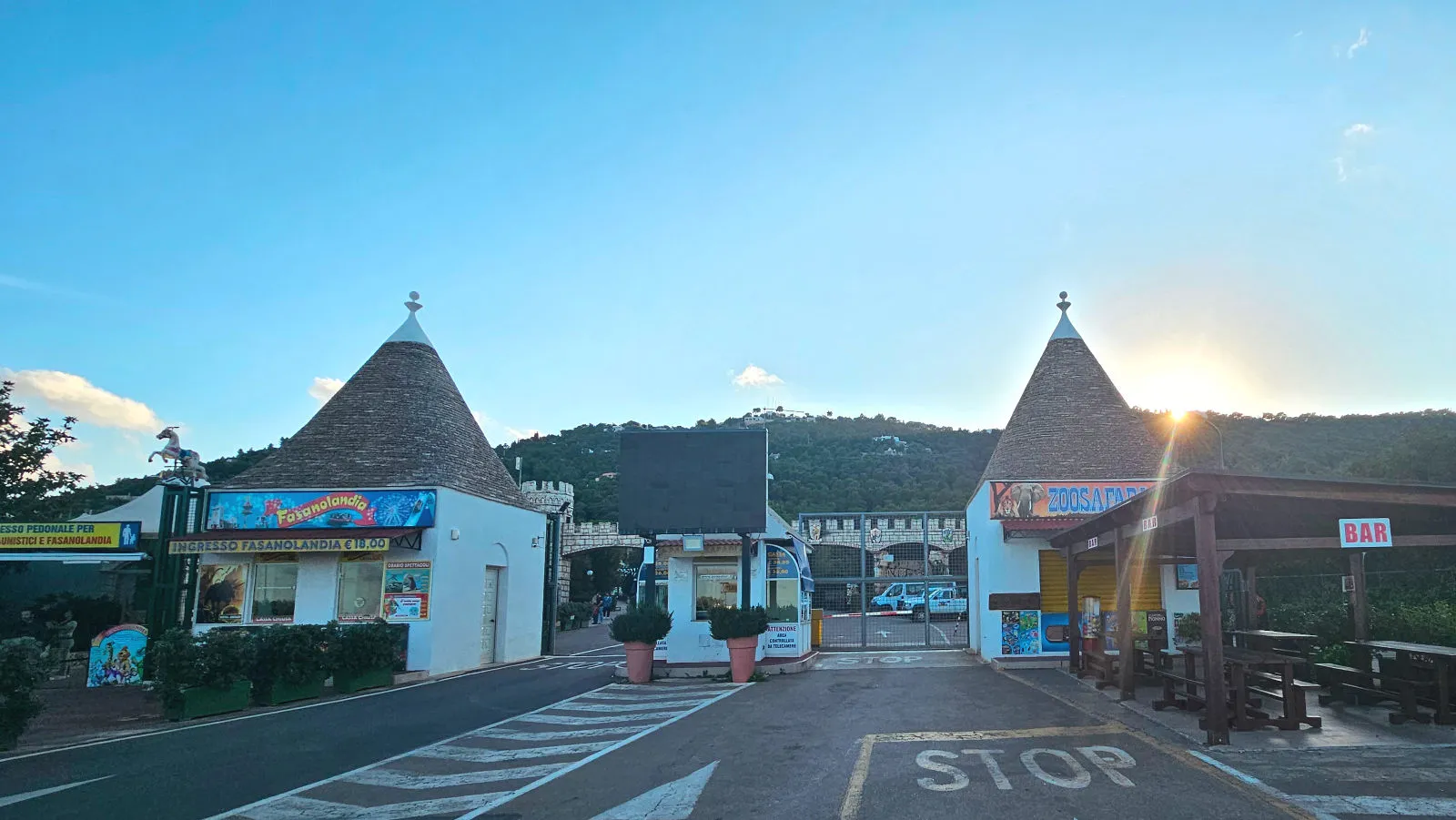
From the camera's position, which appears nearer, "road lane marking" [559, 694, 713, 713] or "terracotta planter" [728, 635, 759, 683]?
"road lane marking" [559, 694, 713, 713]

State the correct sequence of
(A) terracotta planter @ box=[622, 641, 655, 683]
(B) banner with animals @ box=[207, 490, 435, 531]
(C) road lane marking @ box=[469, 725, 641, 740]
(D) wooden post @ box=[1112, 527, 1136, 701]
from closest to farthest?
(C) road lane marking @ box=[469, 725, 641, 740] < (D) wooden post @ box=[1112, 527, 1136, 701] < (A) terracotta planter @ box=[622, 641, 655, 683] < (B) banner with animals @ box=[207, 490, 435, 531]

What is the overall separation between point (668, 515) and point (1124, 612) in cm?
908

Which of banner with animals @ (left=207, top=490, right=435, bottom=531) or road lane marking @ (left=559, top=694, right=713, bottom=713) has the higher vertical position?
banner with animals @ (left=207, top=490, right=435, bottom=531)

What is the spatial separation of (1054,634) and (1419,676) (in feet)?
30.8

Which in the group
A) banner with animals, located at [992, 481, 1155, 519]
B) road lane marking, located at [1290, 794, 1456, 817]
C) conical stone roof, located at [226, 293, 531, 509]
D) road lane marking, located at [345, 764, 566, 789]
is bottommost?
road lane marking, located at [345, 764, 566, 789]

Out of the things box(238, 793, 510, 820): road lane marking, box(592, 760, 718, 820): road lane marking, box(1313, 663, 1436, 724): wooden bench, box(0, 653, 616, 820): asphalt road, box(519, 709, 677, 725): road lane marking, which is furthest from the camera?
box(519, 709, 677, 725): road lane marking

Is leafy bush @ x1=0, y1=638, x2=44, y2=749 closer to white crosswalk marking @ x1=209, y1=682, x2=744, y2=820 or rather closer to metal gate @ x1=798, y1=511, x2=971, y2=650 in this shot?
white crosswalk marking @ x1=209, y1=682, x2=744, y2=820

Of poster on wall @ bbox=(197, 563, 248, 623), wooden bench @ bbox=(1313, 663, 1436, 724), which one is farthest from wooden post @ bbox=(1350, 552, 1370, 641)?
poster on wall @ bbox=(197, 563, 248, 623)

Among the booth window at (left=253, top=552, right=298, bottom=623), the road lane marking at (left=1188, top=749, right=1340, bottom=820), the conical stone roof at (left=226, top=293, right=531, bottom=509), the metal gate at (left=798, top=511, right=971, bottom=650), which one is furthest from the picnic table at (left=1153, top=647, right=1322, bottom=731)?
the booth window at (left=253, top=552, right=298, bottom=623)

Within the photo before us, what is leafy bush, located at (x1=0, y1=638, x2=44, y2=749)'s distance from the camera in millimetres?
10336

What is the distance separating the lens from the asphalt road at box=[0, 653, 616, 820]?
7883mm

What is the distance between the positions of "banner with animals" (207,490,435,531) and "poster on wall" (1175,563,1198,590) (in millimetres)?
16726

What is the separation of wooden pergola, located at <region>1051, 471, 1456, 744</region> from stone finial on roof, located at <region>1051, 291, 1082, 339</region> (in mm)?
9187

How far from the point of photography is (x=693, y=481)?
18609mm
